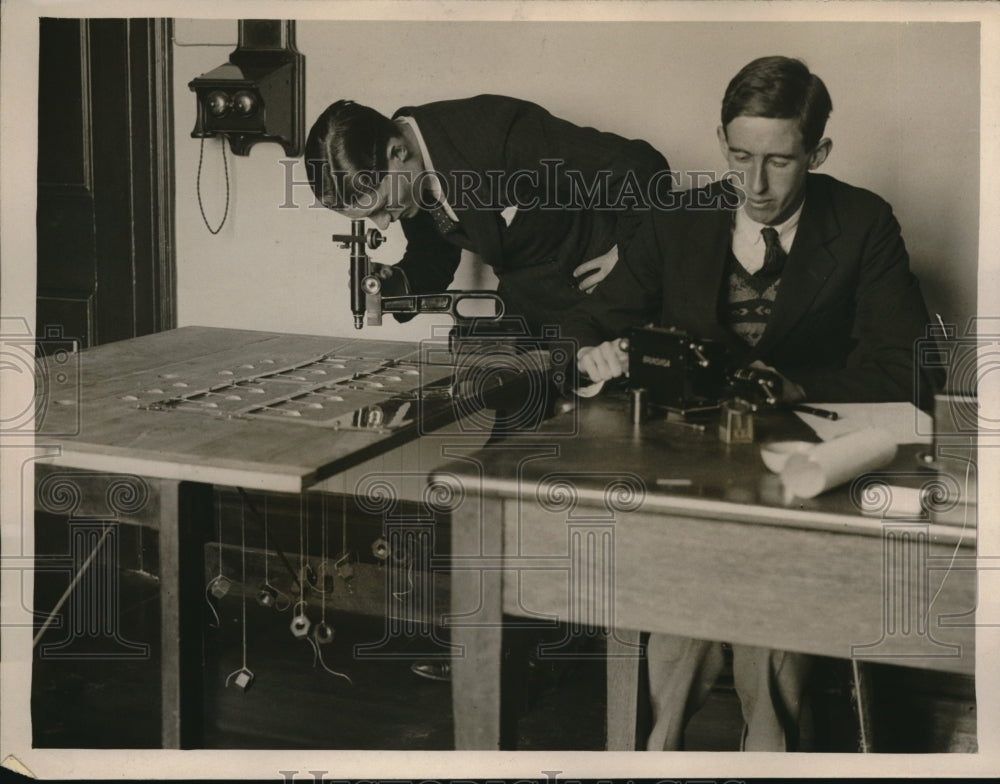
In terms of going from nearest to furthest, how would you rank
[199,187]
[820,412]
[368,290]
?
[820,412], [368,290], [199,187]

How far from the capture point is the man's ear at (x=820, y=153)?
2.76 metres

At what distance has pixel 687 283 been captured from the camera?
279cm

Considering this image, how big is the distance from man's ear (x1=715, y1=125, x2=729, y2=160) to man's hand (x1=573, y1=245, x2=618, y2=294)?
35 centimetres

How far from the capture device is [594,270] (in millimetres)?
2906

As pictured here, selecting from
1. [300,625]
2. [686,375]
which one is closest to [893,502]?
[686,375]

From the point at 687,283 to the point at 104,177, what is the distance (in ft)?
5.54

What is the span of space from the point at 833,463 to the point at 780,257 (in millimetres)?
1083

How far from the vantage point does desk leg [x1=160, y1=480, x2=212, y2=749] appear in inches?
85.4

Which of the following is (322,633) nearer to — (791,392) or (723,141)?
(791,392)

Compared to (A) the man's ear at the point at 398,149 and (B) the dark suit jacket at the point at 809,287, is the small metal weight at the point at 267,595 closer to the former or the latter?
(B) the dark suit jacket at the point at 809,287

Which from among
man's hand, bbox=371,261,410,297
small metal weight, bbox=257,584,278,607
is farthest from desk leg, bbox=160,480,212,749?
man's hand, bbox=371,261,410,297

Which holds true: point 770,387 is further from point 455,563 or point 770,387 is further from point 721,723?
point 721,723

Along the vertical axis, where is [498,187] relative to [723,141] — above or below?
below

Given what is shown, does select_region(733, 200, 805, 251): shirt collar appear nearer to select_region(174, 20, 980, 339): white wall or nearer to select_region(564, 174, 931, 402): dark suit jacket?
select_region(564, 174, 931, 402): dark suit jacket
